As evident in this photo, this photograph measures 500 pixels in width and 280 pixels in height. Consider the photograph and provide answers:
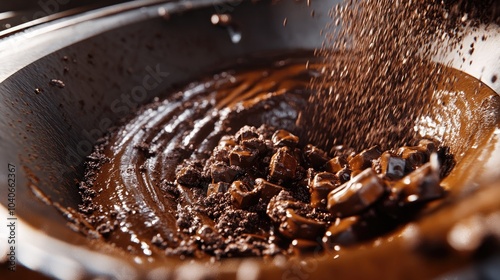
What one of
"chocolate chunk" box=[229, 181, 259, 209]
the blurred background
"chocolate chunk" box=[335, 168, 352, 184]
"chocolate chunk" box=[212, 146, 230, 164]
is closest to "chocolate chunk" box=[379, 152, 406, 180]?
"chocolate chunk" box=[335, 168, 352, 184]

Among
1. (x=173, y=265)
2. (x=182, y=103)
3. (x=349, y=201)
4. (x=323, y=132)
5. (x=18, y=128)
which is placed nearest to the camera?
(x=173, y=265)

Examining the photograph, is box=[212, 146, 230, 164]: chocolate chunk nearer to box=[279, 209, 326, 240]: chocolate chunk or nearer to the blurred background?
box=[279, 209, 326, 240]: chocolate chunk

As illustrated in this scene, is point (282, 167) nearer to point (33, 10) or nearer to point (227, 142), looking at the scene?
point (227, 142)

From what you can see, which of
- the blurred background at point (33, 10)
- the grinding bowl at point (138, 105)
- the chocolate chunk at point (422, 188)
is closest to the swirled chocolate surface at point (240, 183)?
the chocolate chunk at point (422, 188)

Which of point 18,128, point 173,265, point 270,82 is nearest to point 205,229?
point 173,265

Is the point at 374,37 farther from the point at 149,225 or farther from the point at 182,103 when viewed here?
the point at 149,225

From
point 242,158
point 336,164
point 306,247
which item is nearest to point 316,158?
point 336,164
